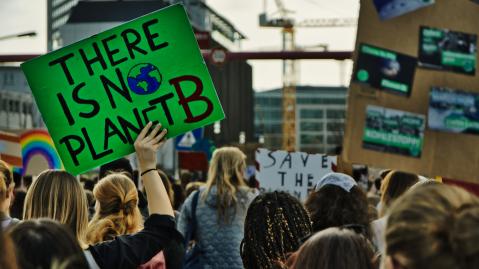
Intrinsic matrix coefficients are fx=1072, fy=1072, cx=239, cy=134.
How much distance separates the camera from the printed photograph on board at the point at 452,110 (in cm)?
345

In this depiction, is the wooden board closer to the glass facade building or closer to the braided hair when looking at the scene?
the braided hair

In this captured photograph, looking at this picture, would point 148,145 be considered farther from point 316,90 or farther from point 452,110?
point 316,90

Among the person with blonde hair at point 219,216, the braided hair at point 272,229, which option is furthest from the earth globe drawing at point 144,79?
the person with blonde hair at point 219,216

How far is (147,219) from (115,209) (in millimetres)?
1629

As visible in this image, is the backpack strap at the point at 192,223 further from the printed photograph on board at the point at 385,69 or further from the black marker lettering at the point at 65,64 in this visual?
the printed photograph on board at the point at 385,69

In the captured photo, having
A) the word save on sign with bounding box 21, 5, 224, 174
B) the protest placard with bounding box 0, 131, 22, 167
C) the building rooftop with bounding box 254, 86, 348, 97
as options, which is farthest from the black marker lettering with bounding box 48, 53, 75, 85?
the building rooftop with bounding box 254, 86, 348, 97

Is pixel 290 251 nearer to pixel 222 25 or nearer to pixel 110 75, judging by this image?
pixel 110 75

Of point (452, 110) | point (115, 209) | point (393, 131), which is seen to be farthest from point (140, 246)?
point (115, 209)

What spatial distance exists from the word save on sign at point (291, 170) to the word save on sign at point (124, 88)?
6539mm

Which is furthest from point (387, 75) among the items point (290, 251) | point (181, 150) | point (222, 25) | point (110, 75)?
point (222, 25)

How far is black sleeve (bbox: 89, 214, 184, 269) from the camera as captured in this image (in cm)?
408

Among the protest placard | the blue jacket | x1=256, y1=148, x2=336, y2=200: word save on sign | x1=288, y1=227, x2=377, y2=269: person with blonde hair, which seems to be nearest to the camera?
x1=288, y1=227, x2=377, y2=269: person with blonde hair

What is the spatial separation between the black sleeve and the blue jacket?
119 inches

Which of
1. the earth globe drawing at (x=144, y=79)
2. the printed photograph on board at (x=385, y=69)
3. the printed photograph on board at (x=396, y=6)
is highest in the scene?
the printed photograph on board at (x=396, y=6)
